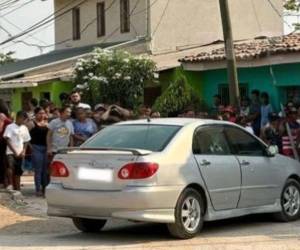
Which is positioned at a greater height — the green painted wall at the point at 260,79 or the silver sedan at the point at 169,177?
the green painted wall at the point at 260,79

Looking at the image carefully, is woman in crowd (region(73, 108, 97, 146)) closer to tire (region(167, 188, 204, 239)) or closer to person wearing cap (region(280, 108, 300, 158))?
person wearing cap (region(280, 108, 300, 158))

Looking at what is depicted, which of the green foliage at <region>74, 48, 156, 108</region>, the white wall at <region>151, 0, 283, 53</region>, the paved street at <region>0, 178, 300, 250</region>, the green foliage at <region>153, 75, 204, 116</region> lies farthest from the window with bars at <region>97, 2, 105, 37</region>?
the paved street at <region>0, 178, 300, 250</region>

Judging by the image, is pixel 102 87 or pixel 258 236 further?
pixel 102 87

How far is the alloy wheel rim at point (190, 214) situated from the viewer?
9.38 metres

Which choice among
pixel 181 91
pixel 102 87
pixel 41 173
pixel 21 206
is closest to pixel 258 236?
pixel 21 206

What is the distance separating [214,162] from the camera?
9.88m

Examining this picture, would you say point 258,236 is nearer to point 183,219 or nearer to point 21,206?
point 183,219

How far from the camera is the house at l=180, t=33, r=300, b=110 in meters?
19.2

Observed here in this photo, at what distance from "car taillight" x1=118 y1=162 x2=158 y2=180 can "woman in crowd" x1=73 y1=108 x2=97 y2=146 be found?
492cm

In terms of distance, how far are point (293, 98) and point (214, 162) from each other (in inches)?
418

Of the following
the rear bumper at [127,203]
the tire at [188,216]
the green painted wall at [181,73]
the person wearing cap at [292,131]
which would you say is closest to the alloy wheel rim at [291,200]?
the tire at [188,216]

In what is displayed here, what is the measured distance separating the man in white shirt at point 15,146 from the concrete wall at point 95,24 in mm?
13472

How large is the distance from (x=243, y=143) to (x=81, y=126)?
4.30m

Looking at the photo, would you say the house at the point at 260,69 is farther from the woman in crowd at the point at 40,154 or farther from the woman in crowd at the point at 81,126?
the woman in crowd at the point at 40,154
